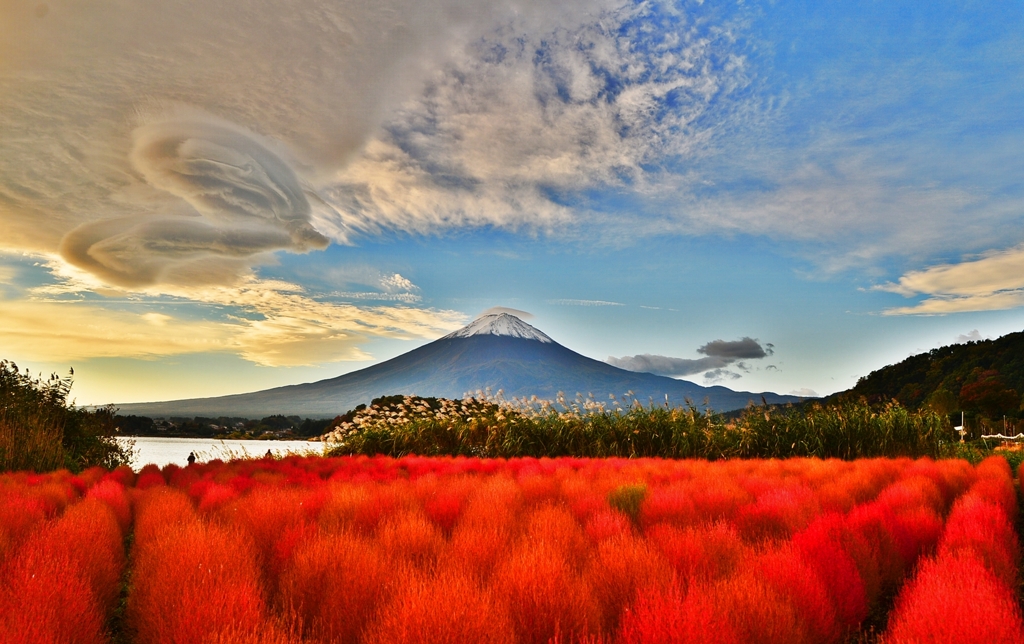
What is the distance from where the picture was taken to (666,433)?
8.70m

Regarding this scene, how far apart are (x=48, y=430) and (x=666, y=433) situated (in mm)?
8480

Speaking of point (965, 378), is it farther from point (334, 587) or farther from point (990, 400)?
point (334, 587)

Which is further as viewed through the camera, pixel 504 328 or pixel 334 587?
pixel 504 328

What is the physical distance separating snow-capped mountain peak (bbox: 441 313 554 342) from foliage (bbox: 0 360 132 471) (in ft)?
288

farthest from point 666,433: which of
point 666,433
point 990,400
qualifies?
point 990,400

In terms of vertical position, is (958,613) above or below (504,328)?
below

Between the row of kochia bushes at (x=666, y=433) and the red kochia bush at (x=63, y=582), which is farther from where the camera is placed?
the row of kochia bushes at (x=666, y=433)

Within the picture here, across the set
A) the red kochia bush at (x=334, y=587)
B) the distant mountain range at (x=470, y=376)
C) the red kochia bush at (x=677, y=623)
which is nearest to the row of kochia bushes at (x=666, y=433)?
the red kochia bush at (x=334, y=587)

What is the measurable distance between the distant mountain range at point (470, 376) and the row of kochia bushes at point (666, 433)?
59068 millimetres

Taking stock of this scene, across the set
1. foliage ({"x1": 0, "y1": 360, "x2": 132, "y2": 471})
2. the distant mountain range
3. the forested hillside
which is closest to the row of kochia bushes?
foliage ({"x1": 0, "y1": 360, "x2": 132, "y2": 471})

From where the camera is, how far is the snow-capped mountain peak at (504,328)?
99062 mm

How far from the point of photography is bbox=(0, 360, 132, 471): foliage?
6.34 metres

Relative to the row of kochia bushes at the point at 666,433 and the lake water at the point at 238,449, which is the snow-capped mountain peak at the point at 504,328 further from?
the row of kochia bushes at the point at 666,433

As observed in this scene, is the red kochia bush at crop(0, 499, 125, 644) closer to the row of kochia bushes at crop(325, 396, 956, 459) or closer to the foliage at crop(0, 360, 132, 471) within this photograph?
the foliage at crop(0, 360, 132, 471)
